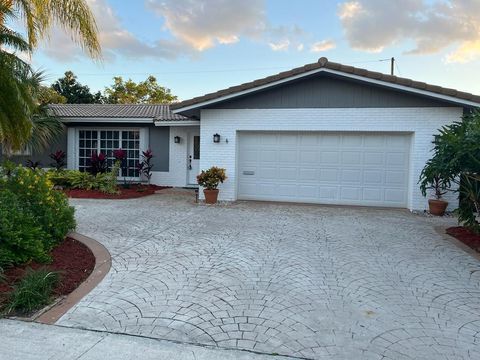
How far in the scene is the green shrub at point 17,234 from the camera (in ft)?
14.4

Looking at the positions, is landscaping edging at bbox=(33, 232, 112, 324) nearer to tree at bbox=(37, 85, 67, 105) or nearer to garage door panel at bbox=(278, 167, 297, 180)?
garage door panel at bbox=(278, 167, 297, 180)

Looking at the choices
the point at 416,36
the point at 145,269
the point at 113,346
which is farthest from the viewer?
the point at 416,36

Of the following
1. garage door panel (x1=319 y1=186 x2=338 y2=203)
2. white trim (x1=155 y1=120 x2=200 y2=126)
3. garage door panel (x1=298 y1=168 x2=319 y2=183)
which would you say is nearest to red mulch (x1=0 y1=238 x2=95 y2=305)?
garage door panel (x1=298 y1=168 x2=319 y2=183)

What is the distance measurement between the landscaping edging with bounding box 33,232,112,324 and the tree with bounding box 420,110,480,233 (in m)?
6.11

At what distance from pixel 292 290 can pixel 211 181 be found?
6634 millimetres

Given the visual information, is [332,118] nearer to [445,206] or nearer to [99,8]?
[445,206]

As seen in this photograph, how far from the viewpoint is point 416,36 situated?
13.8 m

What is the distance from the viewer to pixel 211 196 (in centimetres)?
1065

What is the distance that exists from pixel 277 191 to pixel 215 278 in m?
6.82

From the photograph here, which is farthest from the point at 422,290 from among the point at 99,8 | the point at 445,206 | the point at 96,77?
the point at 96,77

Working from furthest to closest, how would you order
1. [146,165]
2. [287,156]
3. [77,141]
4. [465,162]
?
[77,141], [146,165], [287,156], [465,162]

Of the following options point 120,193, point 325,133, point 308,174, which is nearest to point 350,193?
point 308,174

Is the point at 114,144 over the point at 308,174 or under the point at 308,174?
over

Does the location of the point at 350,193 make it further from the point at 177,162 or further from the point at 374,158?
the point at 177,162
